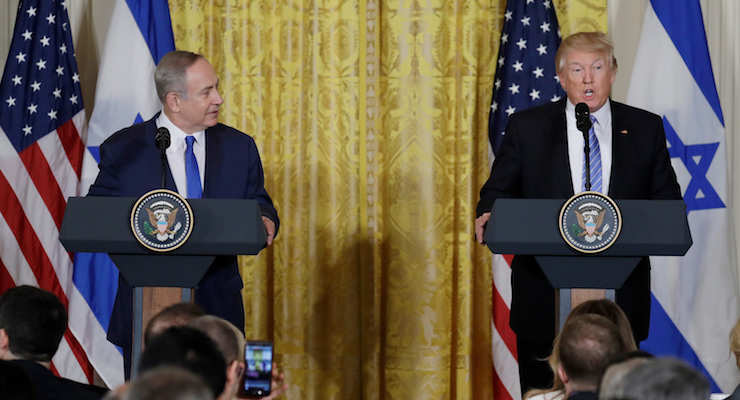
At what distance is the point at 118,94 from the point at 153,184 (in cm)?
180

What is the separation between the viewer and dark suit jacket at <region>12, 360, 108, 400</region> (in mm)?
2494

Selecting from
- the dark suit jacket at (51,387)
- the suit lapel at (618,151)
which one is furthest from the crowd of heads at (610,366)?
the dark suit jacket at (51,387)

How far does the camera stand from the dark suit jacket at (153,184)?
12.9ft

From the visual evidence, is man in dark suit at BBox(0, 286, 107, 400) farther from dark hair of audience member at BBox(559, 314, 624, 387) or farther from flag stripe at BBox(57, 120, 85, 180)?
flag stripe at BBox(57, 120, 85, 180)

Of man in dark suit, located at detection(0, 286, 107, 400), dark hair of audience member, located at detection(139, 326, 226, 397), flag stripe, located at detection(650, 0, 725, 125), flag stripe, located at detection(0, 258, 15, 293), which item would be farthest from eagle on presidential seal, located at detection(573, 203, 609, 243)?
flag stripe, located at detection(0, 258, 15, 293)

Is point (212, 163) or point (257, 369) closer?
point (257, 369)

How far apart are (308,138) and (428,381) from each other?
1638 millimetres

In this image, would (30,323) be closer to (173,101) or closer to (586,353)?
(173,101)

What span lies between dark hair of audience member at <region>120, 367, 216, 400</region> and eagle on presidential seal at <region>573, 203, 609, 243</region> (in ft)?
6.01

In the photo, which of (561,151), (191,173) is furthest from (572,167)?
(191,173)

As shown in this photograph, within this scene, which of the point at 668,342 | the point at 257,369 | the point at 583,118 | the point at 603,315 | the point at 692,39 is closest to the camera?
the point at 257,369

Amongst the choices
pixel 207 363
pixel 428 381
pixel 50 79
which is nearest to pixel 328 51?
pixel 50 79

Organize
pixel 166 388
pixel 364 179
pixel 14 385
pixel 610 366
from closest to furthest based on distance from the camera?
pixel 166 388
pixel 14 385
pixel 610 366
pixel 364 179

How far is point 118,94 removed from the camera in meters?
5.59
